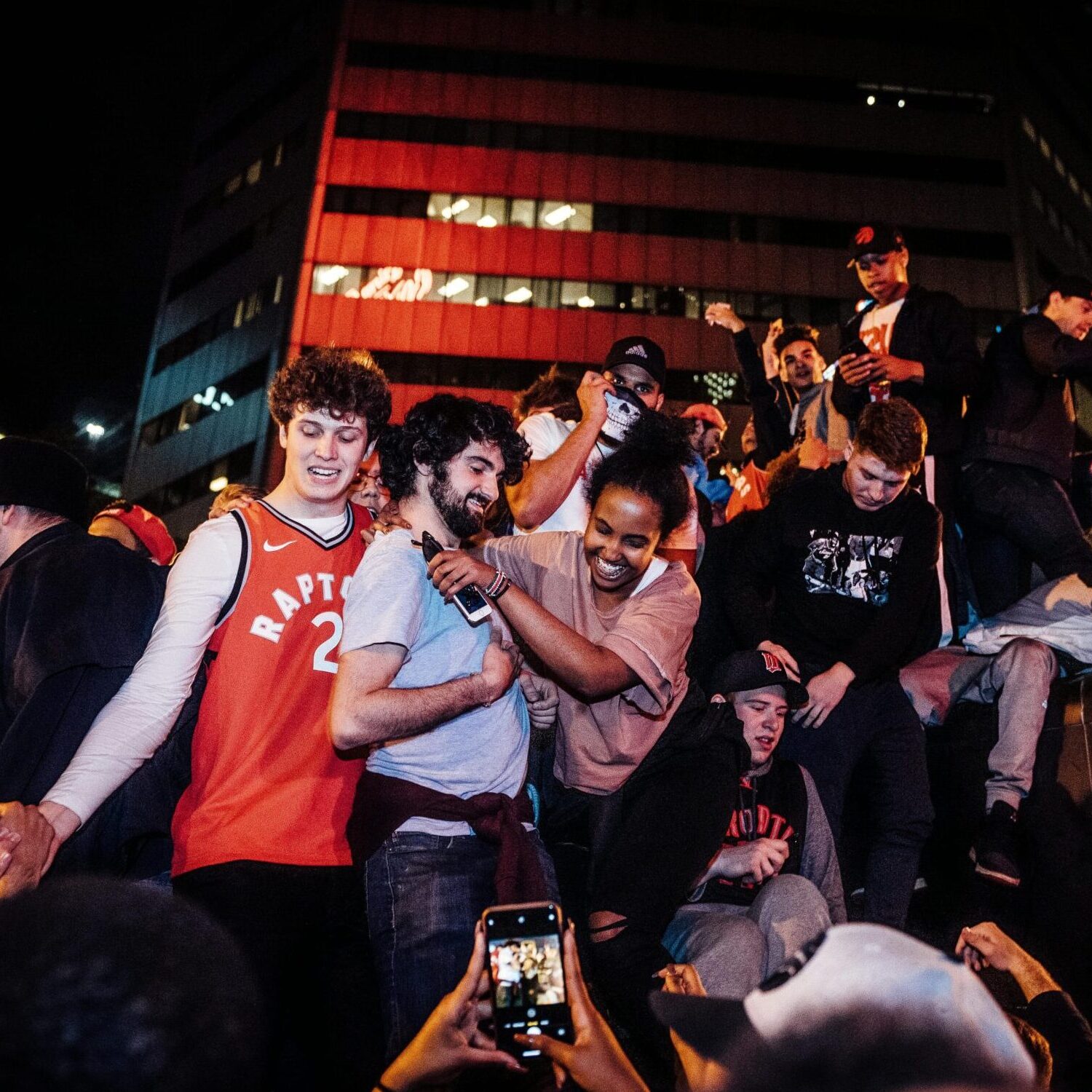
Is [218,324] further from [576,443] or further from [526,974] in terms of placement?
[526,974]

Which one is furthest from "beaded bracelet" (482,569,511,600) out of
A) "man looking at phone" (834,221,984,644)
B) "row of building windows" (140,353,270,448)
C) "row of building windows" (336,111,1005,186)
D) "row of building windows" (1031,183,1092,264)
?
"row of building windows" (1031,183,1092,264)

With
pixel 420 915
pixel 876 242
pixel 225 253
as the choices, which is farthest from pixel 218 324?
pixel 420 915

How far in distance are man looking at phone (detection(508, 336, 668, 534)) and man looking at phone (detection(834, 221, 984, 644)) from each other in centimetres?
137

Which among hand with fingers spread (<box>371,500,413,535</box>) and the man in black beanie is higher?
hand with fingers spread (<box>371,500,413,535</box>)

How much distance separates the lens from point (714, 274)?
36562 mm

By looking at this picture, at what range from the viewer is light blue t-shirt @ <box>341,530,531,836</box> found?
2643mm

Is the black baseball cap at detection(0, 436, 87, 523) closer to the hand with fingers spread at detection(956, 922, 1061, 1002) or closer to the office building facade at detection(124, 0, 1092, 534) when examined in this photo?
the hand with fingers spread at detection(956, 922, 1061, 1002)

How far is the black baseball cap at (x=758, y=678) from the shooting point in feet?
14.5

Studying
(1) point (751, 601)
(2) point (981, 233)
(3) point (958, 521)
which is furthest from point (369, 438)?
(2) point (981, 233)

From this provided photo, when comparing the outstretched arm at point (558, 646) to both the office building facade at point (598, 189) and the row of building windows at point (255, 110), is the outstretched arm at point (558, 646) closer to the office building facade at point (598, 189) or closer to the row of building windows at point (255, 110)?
the office building facade at point (598, 189)

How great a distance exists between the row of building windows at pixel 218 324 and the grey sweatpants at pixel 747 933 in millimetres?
36699

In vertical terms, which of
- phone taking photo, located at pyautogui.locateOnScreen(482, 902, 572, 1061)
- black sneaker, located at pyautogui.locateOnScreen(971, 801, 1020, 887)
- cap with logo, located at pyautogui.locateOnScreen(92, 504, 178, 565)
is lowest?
phone taking photo, located at pyautogui.locateOnScreen(482, 902, 572, 1061)

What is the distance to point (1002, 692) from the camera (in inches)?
182

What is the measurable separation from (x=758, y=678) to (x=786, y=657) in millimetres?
211
